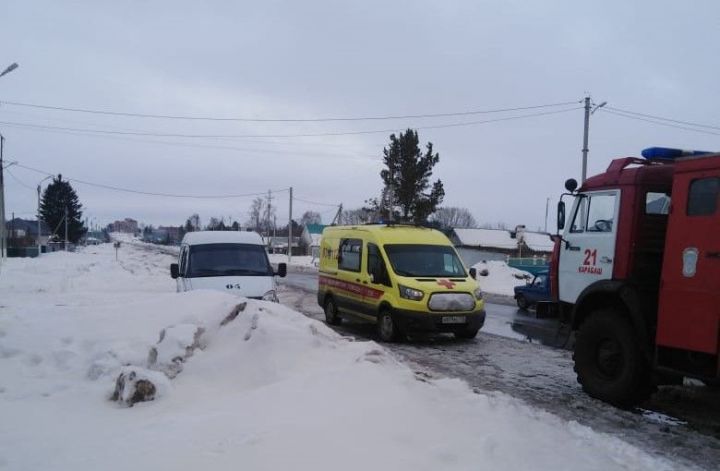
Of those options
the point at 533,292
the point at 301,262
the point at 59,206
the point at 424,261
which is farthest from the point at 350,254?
the point at 59,206

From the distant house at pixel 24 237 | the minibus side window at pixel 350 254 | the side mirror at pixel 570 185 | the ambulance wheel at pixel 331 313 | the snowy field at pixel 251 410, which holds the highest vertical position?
the side mirror at pixel 570 185

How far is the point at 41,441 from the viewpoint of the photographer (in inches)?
173

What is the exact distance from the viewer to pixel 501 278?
31.4 meters

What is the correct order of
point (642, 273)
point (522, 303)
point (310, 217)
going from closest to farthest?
point (642, 273) < point (522, 303) < point (310, 217)

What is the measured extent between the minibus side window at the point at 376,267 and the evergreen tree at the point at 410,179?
32566mm

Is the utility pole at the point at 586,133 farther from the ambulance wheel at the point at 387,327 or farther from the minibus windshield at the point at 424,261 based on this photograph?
the ambulance wheel at the point at 387,327

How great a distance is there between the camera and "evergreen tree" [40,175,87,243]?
8681cm

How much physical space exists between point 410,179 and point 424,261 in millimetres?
33259

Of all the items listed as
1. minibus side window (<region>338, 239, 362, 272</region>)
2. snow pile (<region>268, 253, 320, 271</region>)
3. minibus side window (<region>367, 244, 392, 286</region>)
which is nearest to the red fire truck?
minibus side window (<region>367, 244, 392, 286</region>)

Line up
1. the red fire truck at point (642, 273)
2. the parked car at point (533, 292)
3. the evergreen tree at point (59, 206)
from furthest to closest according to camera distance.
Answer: the evergreen tree at point (59, 206) < the parked car at point (533, 292) < the red fire truck at point (642, 273)

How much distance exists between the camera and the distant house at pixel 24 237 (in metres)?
58.1

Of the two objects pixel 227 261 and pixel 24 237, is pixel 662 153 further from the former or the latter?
pixel 24 237

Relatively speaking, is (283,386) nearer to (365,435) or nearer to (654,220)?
(365,435)

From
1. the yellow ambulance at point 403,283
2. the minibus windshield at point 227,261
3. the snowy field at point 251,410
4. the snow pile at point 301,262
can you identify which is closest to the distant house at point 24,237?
the snow pile at point 301,262
